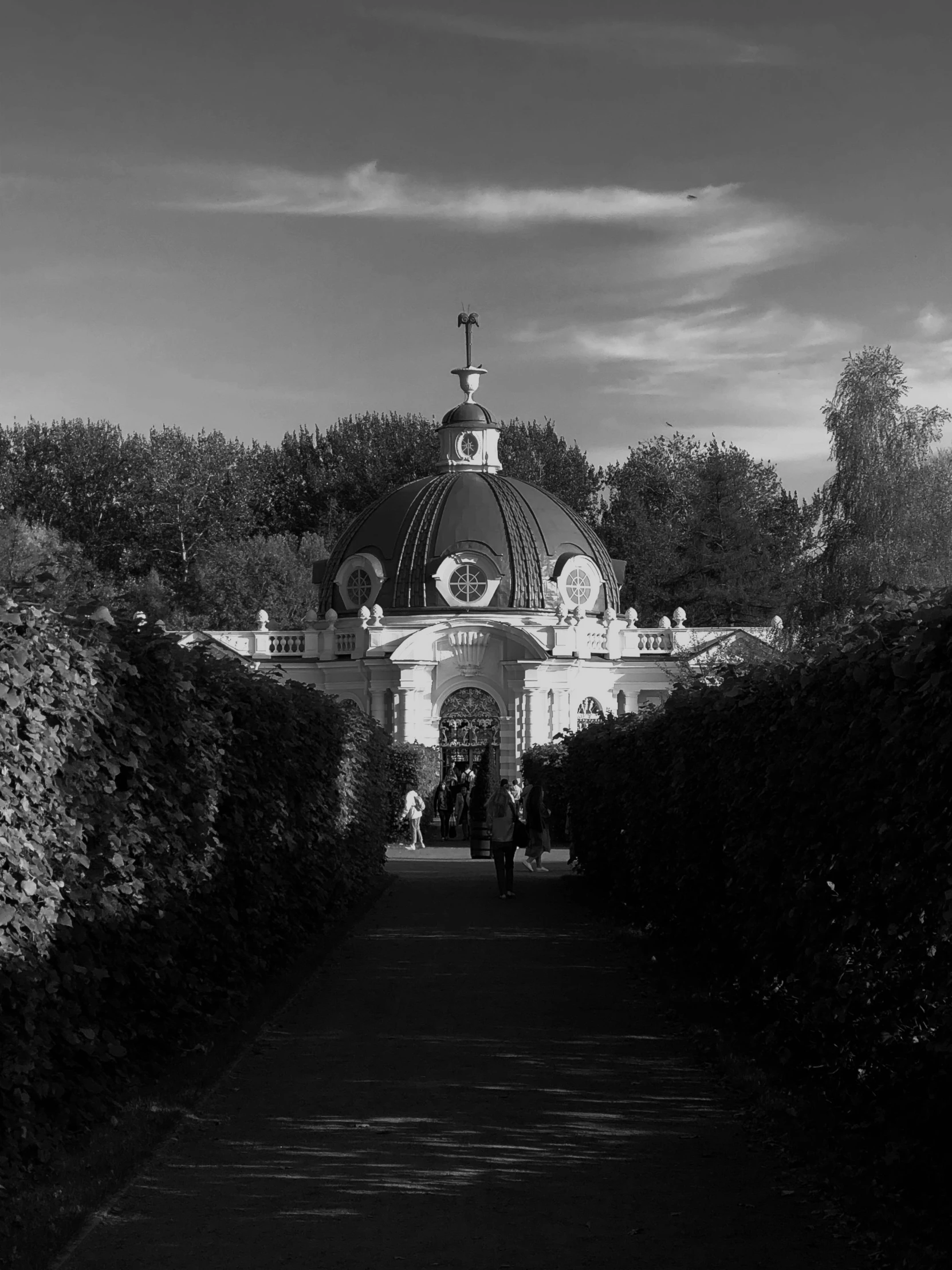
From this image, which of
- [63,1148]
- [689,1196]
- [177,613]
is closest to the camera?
[689,1196]

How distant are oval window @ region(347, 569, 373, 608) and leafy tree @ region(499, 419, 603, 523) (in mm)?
27127

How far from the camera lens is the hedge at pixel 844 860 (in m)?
7.05

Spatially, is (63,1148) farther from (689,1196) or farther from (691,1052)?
(691,1052)

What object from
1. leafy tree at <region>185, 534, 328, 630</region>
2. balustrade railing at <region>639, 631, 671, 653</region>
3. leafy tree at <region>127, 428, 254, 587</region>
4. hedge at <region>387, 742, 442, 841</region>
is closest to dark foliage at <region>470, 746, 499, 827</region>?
hedge at <region>387, 742, 442, 841</region>

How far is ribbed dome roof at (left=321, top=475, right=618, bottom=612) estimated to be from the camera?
58.8m

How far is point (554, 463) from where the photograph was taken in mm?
88938

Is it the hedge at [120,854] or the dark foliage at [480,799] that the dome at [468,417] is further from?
the hedge at [120,854]

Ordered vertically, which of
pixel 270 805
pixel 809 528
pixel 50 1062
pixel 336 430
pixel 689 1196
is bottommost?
pixel 689 1196

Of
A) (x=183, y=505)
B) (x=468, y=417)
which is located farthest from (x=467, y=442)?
(x=183, y=505)

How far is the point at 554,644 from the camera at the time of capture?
5672 centimetres

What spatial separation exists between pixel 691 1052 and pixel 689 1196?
369cm

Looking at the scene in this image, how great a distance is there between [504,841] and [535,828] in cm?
666

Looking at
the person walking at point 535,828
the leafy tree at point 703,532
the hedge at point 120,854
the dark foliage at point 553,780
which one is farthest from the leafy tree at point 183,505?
the hedge at point 120,854

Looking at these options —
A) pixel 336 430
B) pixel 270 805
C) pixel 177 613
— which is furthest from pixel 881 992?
pixel 336 430
